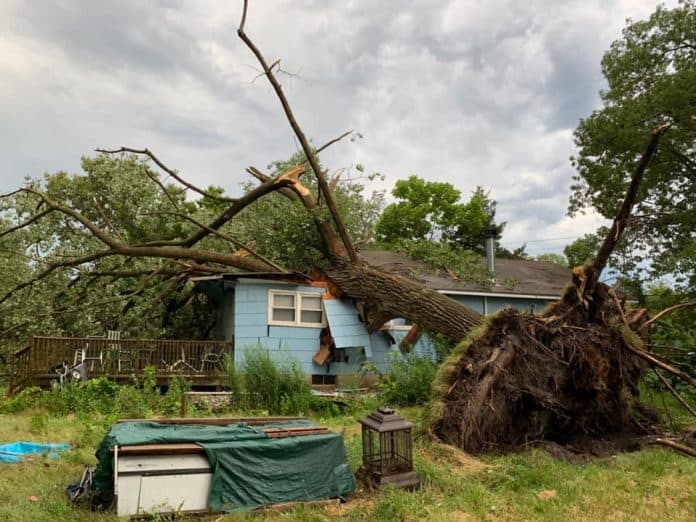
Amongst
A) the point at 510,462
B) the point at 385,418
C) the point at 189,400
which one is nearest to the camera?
the point at 385,418

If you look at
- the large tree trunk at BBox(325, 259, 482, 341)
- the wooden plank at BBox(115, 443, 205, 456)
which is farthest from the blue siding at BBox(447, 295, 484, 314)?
the wooden plank at BBox(115, 443, 205, 456)

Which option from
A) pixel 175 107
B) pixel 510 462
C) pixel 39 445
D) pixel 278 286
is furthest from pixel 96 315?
pixel 510 462

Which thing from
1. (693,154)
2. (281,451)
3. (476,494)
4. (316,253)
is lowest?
(476,494)

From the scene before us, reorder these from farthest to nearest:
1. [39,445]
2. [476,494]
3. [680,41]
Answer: [680,41] → [39,445] → [476,494]

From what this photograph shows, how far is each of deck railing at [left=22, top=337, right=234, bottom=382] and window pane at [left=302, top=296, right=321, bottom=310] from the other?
7.06 feet

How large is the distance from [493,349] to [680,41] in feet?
40.4

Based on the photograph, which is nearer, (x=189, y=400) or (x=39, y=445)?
(x=39, y=445)

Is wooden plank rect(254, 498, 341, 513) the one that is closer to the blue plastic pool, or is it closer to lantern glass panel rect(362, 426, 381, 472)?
lantern glass panel rect(362, 426, 381, 472)

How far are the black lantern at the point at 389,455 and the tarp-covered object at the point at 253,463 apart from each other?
13.5 inches

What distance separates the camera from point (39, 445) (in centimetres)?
717

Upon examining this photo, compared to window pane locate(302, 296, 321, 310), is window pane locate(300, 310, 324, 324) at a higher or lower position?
lower

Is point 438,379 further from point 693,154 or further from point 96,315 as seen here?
point 693,154

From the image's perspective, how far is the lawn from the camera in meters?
4.87

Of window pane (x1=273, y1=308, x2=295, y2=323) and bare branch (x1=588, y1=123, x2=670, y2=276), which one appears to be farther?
window pane (x1=273, y1=308, x2=295, y2=323)
